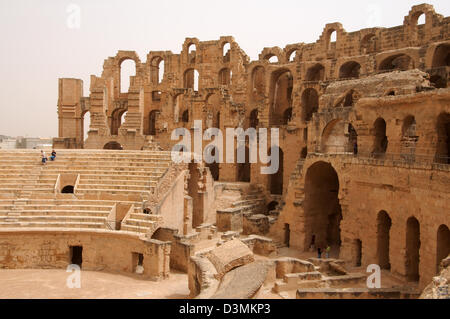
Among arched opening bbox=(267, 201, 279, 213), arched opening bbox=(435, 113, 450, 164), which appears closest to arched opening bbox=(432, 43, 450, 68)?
arched opening bbox=(435, 113, 450, 164)

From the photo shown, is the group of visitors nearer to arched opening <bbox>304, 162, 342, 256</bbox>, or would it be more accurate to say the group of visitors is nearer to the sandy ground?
the sandy ground

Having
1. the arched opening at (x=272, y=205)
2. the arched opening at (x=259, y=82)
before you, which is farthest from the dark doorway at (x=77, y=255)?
the arched opening at (x=259, y=82)

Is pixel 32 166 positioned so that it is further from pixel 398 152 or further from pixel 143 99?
pixel 398 152

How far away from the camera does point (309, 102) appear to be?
30250mm

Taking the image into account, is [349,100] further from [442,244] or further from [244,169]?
[442,244]

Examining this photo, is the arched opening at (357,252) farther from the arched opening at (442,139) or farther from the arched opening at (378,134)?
the arched opening at (442,139)

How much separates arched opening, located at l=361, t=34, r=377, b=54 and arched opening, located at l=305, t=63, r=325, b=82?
3.09 metres

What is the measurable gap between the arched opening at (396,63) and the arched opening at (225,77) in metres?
13.7

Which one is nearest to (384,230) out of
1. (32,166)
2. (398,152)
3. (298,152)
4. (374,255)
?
(374,255)

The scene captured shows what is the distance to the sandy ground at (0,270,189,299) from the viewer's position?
15148mm

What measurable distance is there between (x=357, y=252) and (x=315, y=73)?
1576cm

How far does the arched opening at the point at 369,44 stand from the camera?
1171 inches

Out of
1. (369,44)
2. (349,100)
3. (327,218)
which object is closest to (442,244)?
(327,218)
